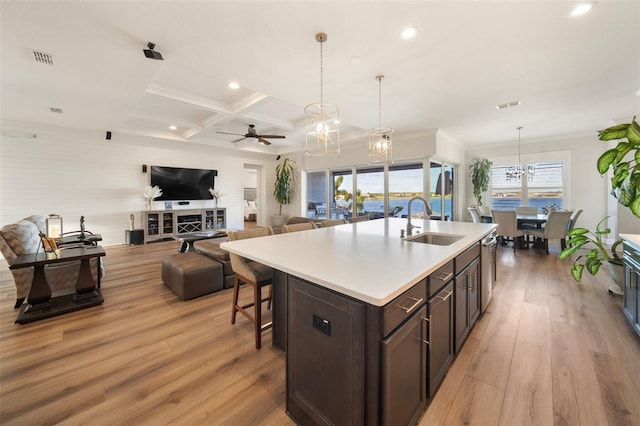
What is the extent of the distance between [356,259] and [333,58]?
2337mm

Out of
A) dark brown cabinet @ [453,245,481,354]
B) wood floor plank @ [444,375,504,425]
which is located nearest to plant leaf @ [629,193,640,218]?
dark brown cabinet @ [453,245,481,354]

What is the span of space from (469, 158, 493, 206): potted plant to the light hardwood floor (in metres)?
4.72

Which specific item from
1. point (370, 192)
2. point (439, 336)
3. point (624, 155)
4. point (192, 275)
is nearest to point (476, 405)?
point (439, 336)

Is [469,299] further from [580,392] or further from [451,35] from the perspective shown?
[451,35]

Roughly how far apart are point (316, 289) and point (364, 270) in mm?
265

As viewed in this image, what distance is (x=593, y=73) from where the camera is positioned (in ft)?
10.4

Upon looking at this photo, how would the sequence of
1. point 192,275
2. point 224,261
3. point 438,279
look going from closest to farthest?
point 438,279 → point 192,275 → point 224,261

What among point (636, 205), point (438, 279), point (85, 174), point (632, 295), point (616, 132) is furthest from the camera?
point (85, 174)

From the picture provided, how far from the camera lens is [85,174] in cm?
591

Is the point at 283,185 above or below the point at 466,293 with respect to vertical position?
above

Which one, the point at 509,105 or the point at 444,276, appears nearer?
the point at 444,276

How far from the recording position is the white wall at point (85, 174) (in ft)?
16.9

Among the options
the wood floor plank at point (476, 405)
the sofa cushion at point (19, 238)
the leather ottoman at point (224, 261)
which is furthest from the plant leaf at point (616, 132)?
the sofa cushion at point (19, 238)

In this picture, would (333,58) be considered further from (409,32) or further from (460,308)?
(460,308)
